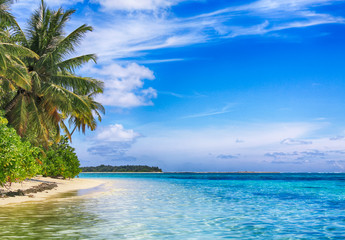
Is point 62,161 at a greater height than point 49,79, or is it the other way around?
point 49,79

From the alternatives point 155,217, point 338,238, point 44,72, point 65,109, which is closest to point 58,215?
point 155,217

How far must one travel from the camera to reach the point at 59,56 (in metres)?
22.6

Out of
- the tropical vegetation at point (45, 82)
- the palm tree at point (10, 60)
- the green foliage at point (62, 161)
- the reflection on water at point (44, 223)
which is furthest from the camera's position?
the green foliage at point (62, 161)

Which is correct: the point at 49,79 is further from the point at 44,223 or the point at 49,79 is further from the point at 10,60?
the point at 44,223

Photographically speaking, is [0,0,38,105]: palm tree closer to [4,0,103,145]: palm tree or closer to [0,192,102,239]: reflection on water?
[4,0,103,145]: palm tree

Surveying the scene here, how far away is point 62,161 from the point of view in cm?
3406

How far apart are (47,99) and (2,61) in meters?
A: 7.64

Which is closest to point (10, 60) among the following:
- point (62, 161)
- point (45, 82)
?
point (45, 82)

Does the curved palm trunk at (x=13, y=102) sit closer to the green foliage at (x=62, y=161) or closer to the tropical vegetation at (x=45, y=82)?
the tropical vegetation at (x=45, y=82)

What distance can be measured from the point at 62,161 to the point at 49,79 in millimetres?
13870

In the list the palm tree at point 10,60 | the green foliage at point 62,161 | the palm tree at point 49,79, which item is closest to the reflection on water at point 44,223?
the palm tree at point 10,60

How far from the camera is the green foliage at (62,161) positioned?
3316cm

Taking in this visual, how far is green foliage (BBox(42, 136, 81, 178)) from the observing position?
109 feet

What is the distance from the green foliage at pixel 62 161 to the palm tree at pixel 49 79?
33.6ft
